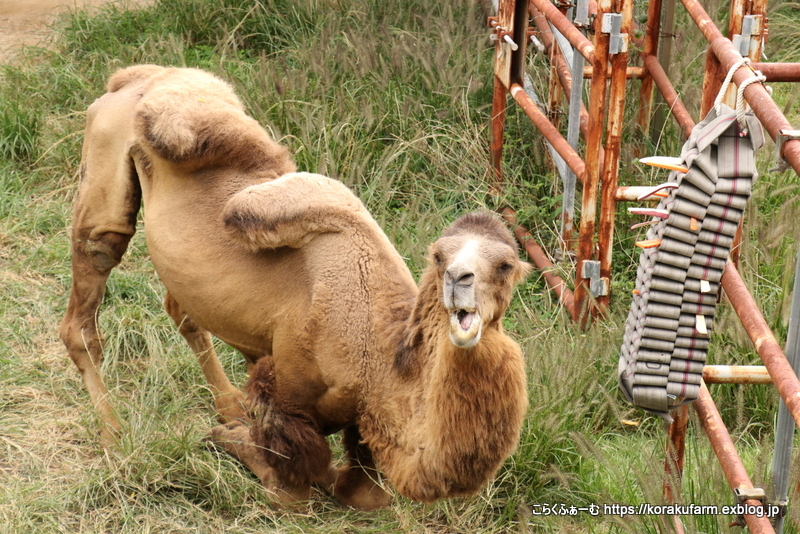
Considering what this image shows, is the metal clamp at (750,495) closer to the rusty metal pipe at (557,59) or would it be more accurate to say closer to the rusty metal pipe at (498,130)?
the rusty metal pipe at (557,59)

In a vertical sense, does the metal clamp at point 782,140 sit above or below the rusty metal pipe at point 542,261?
above

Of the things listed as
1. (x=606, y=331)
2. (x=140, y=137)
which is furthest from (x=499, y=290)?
(x=140, y=137)

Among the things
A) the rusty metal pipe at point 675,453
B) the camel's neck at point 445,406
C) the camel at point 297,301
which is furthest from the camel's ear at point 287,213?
the rusty metal pipe at point 675,453

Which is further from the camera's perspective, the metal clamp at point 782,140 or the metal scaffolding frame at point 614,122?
the metal scaffolding frame at point 614,122

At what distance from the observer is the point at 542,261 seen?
17.7 feet

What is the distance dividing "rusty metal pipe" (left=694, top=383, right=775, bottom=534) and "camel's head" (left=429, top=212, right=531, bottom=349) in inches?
27.6

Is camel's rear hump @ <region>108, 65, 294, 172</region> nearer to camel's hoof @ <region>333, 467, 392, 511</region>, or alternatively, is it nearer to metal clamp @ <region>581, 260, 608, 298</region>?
camel's hoof @ <region>333, 467, 392, 511</region>

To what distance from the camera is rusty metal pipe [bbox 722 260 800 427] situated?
7.01 feet

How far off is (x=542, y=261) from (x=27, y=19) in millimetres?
6000

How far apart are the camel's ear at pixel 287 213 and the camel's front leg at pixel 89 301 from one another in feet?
3.32

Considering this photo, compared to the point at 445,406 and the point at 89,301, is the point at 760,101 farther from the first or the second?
the point at 89,301

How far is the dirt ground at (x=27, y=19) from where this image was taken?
8274 mm

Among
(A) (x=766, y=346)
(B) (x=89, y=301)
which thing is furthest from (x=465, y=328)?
(B) (x=89, y=301)

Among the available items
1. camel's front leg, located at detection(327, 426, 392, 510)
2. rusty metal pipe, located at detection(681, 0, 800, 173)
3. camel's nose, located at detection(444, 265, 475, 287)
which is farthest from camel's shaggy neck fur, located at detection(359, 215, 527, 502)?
rusty metal pipe, located at detection(681, 0, 800, 173)
